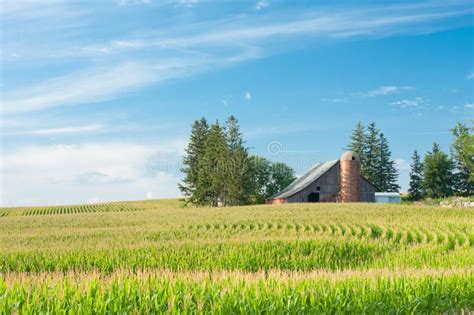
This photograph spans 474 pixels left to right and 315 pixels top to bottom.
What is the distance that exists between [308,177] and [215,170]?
16.2m

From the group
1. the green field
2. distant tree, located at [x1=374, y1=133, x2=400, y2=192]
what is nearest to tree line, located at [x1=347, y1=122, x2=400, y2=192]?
distant tree, located at [x1=374, y1=133, x2=400, y2=192]

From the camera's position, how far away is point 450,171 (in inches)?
4016

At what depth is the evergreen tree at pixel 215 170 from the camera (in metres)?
85.7

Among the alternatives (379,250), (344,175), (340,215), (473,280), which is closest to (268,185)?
(344,175)

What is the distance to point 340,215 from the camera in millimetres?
42000

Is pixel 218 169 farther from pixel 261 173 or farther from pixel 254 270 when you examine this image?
pixel 254 270

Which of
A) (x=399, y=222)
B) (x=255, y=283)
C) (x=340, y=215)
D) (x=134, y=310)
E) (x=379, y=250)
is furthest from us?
(x=340, y=215)

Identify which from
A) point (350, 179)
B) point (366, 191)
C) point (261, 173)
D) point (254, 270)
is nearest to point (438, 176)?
point (366, 191)

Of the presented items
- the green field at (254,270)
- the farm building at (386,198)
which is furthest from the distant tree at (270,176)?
the green field at (254,270)

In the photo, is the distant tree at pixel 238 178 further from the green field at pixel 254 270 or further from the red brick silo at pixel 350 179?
the green field at pixel 254 270

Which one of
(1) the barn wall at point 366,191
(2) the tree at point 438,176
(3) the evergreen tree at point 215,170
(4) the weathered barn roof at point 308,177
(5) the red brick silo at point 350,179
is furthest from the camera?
(2) the tree at point 438,176

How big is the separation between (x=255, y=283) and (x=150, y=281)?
2.24 meters

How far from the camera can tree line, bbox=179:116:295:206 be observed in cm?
8450

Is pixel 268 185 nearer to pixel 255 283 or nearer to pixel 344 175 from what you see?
pixel 344 175
